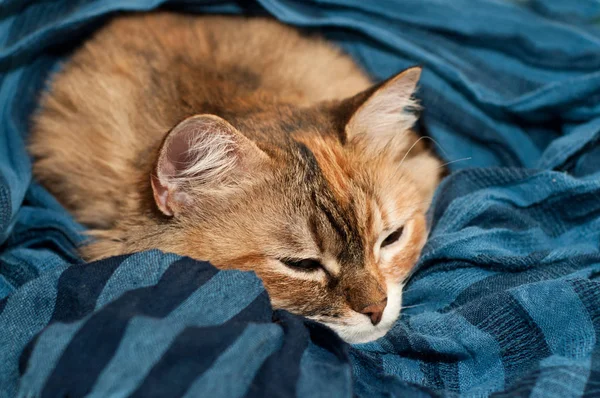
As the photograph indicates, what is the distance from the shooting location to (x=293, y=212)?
152cm

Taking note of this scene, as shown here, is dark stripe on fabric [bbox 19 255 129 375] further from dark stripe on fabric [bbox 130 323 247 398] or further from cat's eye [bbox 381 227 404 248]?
cat's eye [bbox 381 227 404 248]

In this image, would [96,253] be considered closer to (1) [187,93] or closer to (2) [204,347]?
(1) [187,93]

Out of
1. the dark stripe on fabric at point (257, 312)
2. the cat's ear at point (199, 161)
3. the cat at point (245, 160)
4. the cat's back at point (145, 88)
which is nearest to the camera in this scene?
the dark stripe on fabric at point (257, 312)

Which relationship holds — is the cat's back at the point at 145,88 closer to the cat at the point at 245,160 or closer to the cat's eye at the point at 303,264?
the cat at the point at 245,160

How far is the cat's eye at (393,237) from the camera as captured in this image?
1696mm

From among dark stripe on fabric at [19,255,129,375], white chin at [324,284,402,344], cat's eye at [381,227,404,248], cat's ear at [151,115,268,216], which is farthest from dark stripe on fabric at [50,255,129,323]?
cat's eye at [381,227,404,248]

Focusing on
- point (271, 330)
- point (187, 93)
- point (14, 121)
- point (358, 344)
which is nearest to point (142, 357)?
point (271, 330)

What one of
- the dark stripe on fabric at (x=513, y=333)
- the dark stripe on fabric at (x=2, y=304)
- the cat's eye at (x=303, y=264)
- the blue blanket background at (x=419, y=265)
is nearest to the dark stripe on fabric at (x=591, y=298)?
the blue blanket background at (x=419, y=265)

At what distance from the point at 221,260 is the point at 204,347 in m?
0.37

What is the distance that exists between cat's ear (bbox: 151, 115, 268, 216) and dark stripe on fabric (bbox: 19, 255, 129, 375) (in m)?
0.21

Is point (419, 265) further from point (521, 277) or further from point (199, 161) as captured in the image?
point (199, 161)

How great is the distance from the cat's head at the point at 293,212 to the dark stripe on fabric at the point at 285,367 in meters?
0.21

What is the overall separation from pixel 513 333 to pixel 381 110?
26.5 inches

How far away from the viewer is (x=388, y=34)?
2.24m
